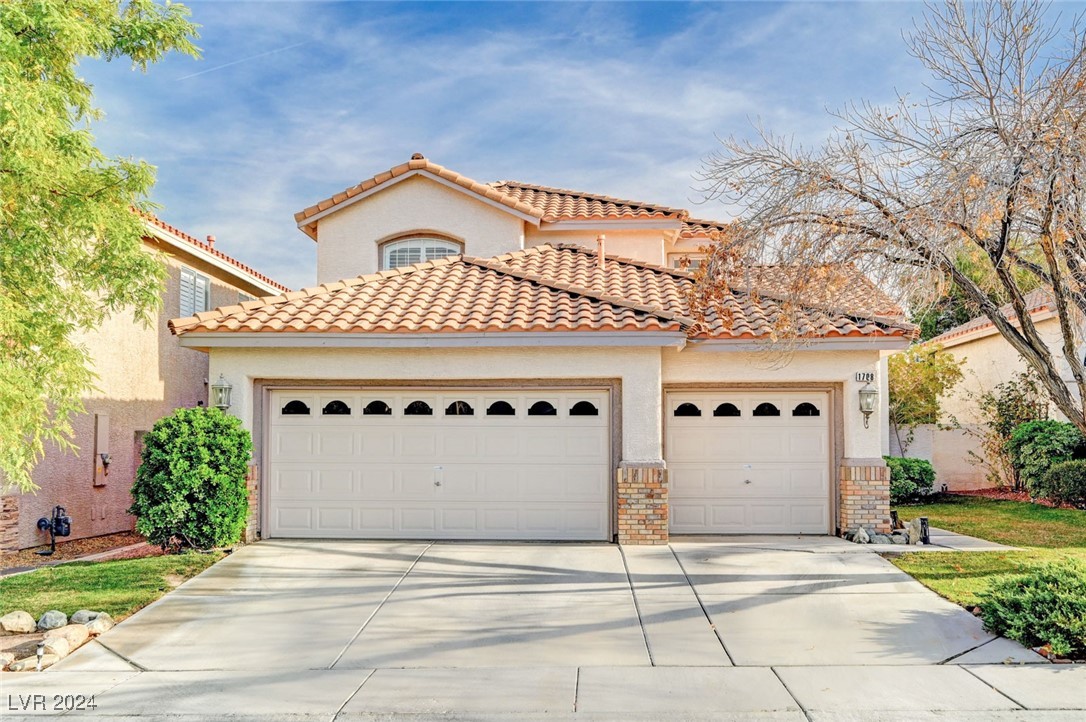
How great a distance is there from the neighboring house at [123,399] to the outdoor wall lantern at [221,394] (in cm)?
208

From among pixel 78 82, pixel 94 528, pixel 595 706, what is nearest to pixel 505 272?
pixel 78 82

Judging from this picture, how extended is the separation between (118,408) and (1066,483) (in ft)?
60.2

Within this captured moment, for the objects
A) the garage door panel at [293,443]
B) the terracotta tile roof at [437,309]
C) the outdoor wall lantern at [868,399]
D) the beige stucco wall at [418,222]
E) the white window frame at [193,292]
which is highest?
the beige stucco wall at [418,222]

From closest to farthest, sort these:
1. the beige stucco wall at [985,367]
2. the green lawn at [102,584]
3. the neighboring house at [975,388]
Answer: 1. the green lawn at [102,584]
2. the neighboring house at [975,388]
3. the beige stucco wall at [985,367]

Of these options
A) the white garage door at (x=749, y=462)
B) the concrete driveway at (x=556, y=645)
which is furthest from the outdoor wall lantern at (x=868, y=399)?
the concrete driveway at (x=556, y=645)

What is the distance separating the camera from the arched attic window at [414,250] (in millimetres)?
17562

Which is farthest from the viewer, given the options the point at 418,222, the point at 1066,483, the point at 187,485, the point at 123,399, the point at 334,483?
the point at 418,222

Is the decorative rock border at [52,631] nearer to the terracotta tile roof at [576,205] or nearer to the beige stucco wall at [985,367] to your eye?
the terracotta tile roof at [576,205]

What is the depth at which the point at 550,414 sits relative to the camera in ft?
41.4

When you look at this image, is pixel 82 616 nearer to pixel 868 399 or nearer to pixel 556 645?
pixel 556 645

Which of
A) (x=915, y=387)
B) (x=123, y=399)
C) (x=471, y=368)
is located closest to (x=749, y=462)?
(x=471, y=368)

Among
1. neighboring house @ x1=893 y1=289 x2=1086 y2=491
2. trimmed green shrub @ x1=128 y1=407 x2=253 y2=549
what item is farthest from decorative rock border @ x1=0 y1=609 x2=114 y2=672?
neighboring house @ x1=893 y1=289 x2=1086 y2=491

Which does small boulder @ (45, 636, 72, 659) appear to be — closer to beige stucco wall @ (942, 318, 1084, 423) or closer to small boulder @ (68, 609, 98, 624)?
small boulder @ (68, 609, 98, 624)

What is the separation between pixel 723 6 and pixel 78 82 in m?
9.38
